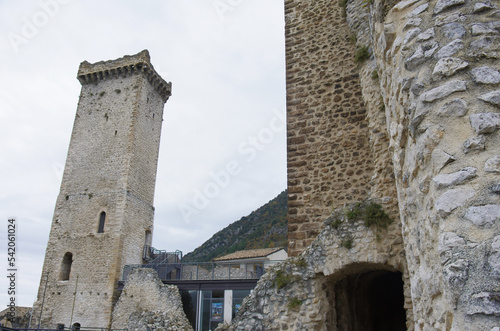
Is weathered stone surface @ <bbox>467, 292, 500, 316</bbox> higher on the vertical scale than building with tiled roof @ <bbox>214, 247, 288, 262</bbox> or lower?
lower

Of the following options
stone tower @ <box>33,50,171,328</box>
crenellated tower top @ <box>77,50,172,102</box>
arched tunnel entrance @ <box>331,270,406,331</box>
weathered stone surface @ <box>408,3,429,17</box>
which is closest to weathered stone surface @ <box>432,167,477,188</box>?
weathered stone surface @ <box>408,3,429,17</box>

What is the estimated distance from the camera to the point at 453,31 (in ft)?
9.84

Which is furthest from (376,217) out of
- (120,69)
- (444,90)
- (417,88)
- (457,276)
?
(120,69)

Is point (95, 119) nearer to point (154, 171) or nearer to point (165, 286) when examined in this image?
point (154, 171)

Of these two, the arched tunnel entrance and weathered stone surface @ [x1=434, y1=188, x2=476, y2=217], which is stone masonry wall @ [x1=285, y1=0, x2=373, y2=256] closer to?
the arched tunnel entrance

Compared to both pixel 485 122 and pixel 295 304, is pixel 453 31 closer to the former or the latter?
pixel 485 122

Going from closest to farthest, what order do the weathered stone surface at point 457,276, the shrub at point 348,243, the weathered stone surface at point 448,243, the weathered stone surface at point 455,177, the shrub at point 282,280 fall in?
the weathered stone surface at point 457,276 → the weathered stone surface at point 448,243 → the weathered stone surface at point 455,177 → the shrub at point 348,243 → the shrub at point 282,280

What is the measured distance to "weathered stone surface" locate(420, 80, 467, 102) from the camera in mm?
2752

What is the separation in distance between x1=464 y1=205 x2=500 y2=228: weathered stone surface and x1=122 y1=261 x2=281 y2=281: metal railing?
1616 cm

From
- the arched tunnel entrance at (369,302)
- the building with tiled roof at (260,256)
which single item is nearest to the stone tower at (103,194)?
the building with tiled roof at (260,256)

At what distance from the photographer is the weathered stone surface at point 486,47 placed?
2.79 m

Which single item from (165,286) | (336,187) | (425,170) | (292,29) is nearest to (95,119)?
(165,286)

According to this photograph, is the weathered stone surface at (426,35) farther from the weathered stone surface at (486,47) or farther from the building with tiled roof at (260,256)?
the building with tiled roof at (260,256)

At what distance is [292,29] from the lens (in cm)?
794
